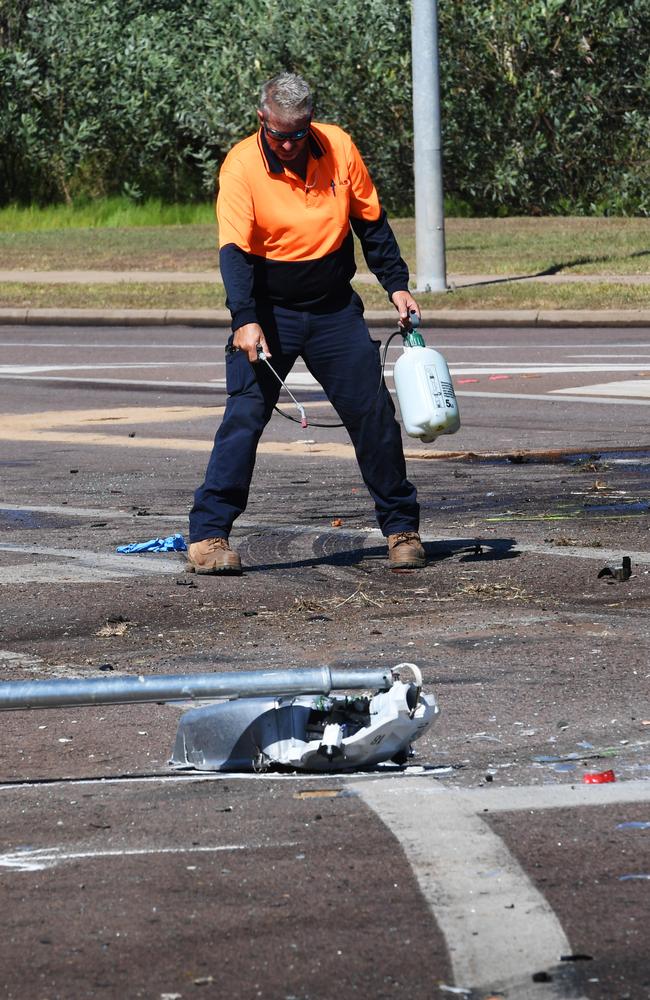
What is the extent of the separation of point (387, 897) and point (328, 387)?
14.1ft

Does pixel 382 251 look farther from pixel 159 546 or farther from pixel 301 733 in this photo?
pixel 301 733

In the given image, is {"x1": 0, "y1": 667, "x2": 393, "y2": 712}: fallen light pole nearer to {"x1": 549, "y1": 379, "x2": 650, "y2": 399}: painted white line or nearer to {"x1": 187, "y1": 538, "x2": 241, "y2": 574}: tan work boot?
{"x1": 187, "y1": 538, "x2": 241, "y2": 574}: tan work boot

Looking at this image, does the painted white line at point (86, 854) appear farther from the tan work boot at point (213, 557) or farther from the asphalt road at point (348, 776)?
the tan work boot at point (213, 557)

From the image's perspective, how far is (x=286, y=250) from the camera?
310 inches

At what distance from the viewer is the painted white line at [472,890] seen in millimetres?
3682

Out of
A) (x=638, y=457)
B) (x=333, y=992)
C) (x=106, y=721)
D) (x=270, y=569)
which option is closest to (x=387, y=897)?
(x=333, y=992)

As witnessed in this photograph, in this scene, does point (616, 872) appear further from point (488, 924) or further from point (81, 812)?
point (81, 812)

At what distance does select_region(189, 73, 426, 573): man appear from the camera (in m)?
7.79

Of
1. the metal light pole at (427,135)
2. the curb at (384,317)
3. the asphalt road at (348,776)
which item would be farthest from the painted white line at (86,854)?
the metal light pole at (427,135)

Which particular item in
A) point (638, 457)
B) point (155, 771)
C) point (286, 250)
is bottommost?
point (638, 457)

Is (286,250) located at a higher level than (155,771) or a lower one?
higher

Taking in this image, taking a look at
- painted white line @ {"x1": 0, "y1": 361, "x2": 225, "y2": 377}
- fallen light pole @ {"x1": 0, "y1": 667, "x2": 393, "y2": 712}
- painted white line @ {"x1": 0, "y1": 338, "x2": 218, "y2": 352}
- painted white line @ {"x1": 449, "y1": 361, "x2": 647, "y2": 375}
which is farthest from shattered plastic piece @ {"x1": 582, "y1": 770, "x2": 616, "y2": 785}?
painted white line @ {"x1": 0, "y1": 338, "x2": 218, "y2": 352}

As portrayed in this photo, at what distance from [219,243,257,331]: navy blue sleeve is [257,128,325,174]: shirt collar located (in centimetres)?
35

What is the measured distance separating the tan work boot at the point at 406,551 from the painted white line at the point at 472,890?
3.18 m
